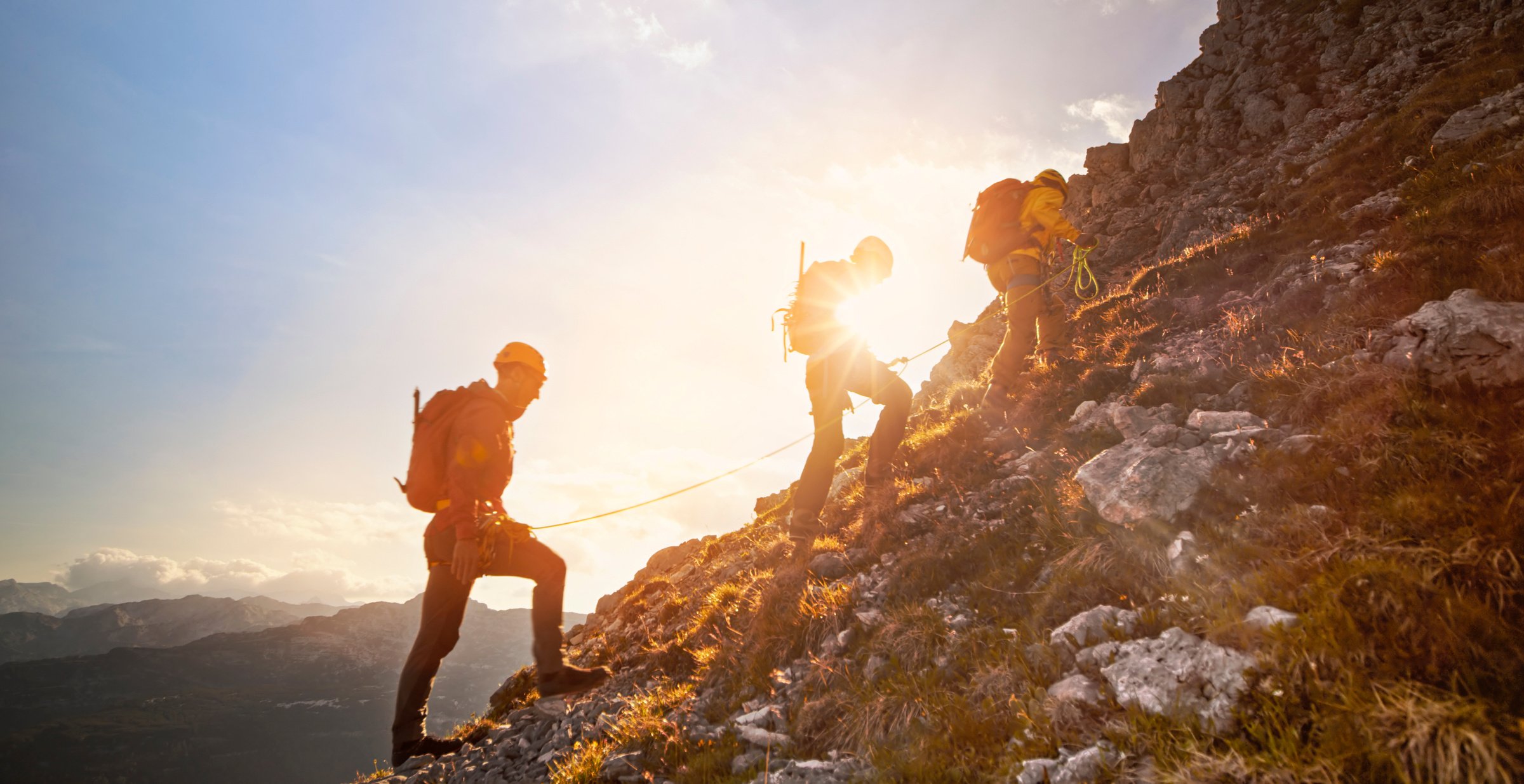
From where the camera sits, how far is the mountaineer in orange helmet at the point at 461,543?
5785mm

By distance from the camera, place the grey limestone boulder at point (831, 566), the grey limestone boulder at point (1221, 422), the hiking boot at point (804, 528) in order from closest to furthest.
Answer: the grey limestone boulder at point (1221, 422)
the grey limestone boulder at point (831, 566)
the hiking boot at point (804, 528)

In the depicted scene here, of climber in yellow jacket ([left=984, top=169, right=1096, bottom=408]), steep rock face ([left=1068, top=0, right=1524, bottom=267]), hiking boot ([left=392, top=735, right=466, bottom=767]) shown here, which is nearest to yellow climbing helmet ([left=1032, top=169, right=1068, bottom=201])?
climber in yellow jacket ([left=984, top=169, right=1096, bottom=408])

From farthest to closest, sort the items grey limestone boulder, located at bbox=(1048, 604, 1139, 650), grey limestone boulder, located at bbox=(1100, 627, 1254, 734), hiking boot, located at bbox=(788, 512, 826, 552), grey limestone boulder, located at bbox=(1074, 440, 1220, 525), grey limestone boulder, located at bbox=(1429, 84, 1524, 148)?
1. grey limestone boulder, located at bbox=(1429, 84, 1524, 148)
2. hiking boot, located at bbox=(788, 512, 826, 552)
3. grey limestone boulder, located at bbox=(1074, 440, 1220, 525)
4. grey limestone boulder, located at bbox=(1048, 604, 1139, 650)
5. grey limestone boulder, located at bbox=(1100, 627, 1254, 734)

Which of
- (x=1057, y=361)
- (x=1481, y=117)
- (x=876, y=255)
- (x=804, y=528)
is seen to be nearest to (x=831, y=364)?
(x=876, y=255)

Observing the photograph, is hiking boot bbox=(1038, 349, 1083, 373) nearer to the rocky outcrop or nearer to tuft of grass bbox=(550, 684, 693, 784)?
the rocky outcrop

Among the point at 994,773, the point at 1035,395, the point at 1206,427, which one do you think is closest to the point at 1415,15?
the point at 1035,395

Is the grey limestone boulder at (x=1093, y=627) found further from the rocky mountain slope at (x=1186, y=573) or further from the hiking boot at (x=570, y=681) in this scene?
the hiking boot at (x=570, y=681)

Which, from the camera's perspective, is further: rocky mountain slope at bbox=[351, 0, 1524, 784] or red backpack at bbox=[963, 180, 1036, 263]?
red backpack at bbox=[963, 180, 1036, 263]

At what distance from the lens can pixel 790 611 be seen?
5.97 metres

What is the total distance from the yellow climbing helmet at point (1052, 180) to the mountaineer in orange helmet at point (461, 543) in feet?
25.8

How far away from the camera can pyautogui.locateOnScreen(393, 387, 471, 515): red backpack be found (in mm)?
6000

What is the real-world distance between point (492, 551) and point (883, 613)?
401cm

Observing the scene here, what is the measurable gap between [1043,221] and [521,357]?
7309mm

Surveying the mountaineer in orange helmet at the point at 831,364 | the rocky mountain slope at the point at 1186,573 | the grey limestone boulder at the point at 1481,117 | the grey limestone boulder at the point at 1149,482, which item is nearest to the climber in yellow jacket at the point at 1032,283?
the rocky mountain slope at the point at 1186,573
